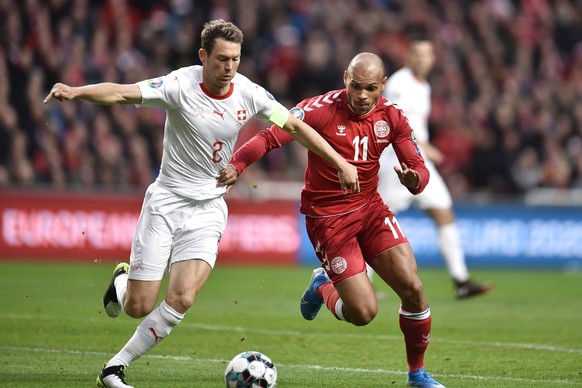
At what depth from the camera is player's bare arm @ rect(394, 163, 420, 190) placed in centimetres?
755

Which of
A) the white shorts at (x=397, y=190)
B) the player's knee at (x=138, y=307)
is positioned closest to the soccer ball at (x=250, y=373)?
the player's knee at (x=138, y=307)

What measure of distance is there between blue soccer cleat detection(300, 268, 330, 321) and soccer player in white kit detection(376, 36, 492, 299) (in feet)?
12.9

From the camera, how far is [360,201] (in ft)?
26.9

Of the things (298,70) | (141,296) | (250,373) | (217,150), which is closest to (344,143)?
(217,150)

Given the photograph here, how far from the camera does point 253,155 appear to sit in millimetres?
8070

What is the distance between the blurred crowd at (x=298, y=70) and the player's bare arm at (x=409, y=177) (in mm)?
10052

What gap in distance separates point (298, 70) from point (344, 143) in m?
12.7

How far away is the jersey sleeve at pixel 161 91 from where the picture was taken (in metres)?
7.36

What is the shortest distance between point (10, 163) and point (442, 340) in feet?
31.8

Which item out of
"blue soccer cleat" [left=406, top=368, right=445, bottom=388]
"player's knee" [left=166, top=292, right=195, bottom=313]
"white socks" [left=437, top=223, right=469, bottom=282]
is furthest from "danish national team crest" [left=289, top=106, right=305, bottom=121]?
"white socks" [left=437, top=223, right=469, bottom=282]

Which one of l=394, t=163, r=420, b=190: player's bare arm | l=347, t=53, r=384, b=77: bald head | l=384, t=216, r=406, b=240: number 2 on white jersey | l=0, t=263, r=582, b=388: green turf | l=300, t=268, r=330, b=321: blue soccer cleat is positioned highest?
l=347, t=53, r=384, b=77: bald head

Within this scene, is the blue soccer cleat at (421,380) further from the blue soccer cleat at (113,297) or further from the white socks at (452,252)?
the white socks at (452,252)

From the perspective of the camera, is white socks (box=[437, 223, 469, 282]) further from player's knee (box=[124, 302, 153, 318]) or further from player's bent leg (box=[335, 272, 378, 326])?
player's knee (box=[124, 302, 153, 318])

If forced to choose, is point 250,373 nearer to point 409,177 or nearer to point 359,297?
point 359,297
